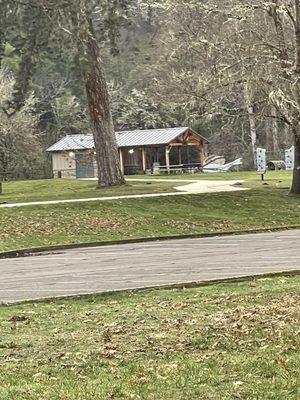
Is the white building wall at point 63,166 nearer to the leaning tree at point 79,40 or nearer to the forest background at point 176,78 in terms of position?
the forest background at point 176,78

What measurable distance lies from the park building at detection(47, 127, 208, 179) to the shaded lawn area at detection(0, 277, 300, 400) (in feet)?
136

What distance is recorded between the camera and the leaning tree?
2597 centimetres

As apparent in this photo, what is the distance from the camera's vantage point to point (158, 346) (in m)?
7.60

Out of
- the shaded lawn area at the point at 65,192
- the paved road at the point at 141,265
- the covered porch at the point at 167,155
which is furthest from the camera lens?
the covered porch at the point at 167,155

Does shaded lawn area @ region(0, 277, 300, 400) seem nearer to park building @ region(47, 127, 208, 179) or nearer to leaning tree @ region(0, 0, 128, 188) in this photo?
leaning tree @ region(0, 0, 128, 188)

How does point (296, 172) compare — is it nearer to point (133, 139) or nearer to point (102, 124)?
point (102, 124)

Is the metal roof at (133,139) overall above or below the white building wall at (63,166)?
above

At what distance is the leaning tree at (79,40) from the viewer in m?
26.0

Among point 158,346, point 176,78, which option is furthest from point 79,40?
point 158,346

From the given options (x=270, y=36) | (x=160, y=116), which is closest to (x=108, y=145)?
(x=270, y=36)

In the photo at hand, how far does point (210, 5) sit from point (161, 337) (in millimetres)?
21324

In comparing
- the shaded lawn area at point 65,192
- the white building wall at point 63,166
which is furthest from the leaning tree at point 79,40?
the white building wall at point 63,166

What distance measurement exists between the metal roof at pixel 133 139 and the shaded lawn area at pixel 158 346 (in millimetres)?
41650

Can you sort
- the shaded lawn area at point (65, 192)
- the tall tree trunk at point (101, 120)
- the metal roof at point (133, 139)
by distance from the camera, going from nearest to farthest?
1. the shaded lawn area at point (65, 192)
2. the tall tree trunk at point (101, 120)
3. the metal roof at point (133, 139)
